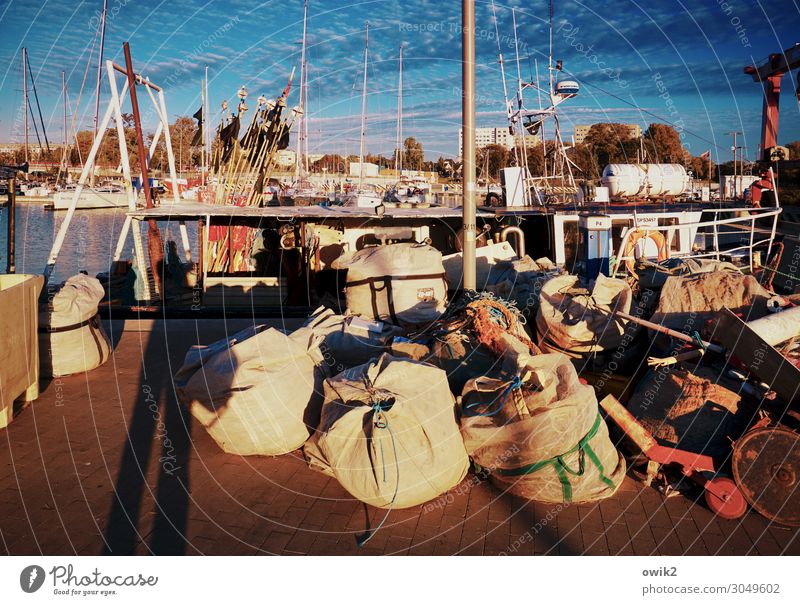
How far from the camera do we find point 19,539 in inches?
149

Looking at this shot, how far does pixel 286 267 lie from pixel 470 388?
7.66 meters

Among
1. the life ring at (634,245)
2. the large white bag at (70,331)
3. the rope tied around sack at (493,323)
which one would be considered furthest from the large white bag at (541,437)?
the large white bag at (70,331)

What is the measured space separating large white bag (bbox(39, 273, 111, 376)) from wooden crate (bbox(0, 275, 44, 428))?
9.6 inches

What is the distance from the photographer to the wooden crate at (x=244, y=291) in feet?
36.9

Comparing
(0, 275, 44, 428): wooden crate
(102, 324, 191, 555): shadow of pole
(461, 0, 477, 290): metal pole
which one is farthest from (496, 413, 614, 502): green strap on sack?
(0, 275, 44, 428): wooden crate

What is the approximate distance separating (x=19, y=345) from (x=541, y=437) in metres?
5.03

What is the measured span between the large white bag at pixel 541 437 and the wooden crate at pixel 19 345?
4.24 metres

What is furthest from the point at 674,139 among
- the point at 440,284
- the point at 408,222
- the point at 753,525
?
the point at 753,525

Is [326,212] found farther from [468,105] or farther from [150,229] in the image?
[468,105]

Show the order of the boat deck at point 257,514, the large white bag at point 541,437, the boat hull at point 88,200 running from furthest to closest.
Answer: the boat hull at point 88,200 → the large white bag at point 541,437 → the boat deck at point 257,514

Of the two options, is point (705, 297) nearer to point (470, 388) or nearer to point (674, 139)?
point (470, 388)

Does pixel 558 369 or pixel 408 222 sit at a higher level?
pixel 408 222

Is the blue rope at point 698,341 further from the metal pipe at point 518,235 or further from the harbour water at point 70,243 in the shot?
the harbour water at point 70,243

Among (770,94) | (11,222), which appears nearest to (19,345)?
(11,222)
